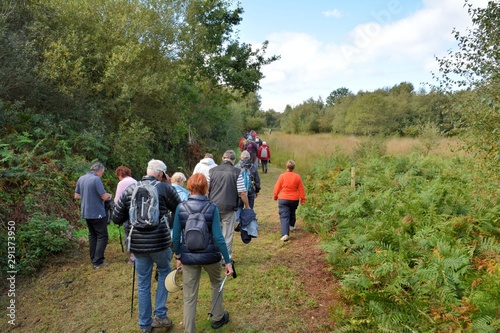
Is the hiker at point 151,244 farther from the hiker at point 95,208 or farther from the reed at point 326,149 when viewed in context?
the reed at point 326,149

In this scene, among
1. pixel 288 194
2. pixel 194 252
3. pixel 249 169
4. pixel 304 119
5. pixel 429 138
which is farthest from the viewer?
pixel 304 119

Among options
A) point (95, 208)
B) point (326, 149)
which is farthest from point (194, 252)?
point (326, 149)

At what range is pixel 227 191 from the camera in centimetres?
558

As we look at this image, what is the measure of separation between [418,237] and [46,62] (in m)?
10.1

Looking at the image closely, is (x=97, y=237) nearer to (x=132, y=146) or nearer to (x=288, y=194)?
(x=288, y=194)

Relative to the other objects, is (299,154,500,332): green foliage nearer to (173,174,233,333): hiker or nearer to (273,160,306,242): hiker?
(273,160,306,242): hiker

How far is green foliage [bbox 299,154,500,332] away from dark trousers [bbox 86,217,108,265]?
4.11 metres

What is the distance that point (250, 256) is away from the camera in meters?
6.50

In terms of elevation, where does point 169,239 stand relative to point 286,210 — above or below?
above

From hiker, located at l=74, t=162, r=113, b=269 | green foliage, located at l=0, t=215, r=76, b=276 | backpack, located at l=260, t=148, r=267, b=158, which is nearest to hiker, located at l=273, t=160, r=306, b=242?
hiker, located at l=74, t=162, r=113, b=269

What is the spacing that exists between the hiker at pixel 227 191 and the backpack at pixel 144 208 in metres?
1.85

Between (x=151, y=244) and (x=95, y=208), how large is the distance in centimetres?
Result: 238

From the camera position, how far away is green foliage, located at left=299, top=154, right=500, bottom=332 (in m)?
3.74

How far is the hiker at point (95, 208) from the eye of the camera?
5641mm
